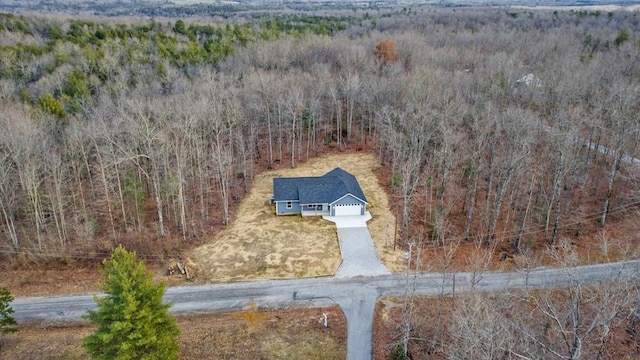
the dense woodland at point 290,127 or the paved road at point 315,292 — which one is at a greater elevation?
the dense woodland at point 290,127

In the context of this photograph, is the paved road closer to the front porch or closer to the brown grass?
the brown grass

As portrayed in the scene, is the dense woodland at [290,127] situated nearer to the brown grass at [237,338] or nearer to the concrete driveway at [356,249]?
the concrete driveway at [356,249]

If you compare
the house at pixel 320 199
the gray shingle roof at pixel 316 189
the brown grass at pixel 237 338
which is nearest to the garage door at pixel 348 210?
the house at pixel 320 199

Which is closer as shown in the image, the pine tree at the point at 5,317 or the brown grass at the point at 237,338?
the pine tree at the point at 5,317

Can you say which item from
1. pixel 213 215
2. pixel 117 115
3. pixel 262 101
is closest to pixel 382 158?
pixel 262 101

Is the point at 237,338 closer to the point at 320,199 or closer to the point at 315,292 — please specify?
the point at 315,292

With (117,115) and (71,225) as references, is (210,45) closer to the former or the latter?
(117,115)

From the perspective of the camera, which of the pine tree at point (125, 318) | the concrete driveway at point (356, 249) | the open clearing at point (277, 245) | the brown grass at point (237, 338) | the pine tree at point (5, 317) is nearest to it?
the pine tree at point (125, 318)

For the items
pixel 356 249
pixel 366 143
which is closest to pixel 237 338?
pixel 356 249
